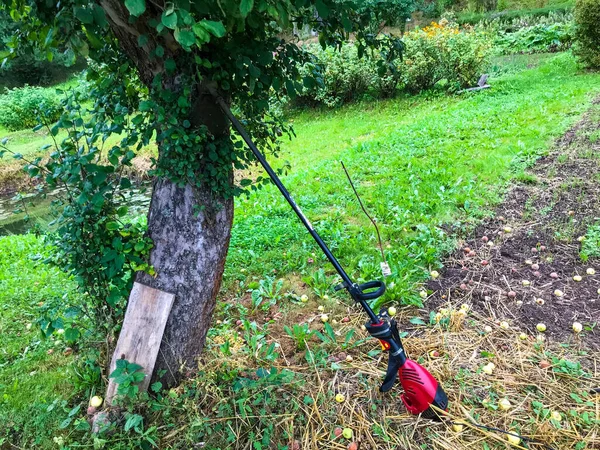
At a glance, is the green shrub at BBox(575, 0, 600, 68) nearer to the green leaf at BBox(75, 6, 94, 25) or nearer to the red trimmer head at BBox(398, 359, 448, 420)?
the red trimmer head at BBox(398, 359, 448, 420)

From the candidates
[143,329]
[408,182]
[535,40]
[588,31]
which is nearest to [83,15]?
[143,329]

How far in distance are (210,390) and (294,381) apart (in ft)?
1.46

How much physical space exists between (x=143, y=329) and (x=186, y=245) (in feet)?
1.55

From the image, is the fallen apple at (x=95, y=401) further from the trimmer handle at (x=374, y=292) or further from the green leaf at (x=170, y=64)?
the green leaf at (x=170, y=64)

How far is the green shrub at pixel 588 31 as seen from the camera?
30.4ft

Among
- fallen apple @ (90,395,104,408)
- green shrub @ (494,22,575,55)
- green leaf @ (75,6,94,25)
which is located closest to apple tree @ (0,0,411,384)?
fallen apple @ (90,395,104,408)

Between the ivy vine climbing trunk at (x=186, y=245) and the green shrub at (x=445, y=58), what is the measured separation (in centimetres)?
904

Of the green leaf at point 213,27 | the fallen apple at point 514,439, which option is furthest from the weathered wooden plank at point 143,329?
the fallen apple at point 514,439

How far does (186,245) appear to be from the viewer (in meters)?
2.08

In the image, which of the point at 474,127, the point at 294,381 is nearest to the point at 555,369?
the point at 294,381

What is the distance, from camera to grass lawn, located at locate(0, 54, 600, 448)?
2.52 m

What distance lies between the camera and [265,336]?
8.61ft

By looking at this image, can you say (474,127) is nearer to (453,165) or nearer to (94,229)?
(453,165)

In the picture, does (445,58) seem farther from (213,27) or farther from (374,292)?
(213,27)
